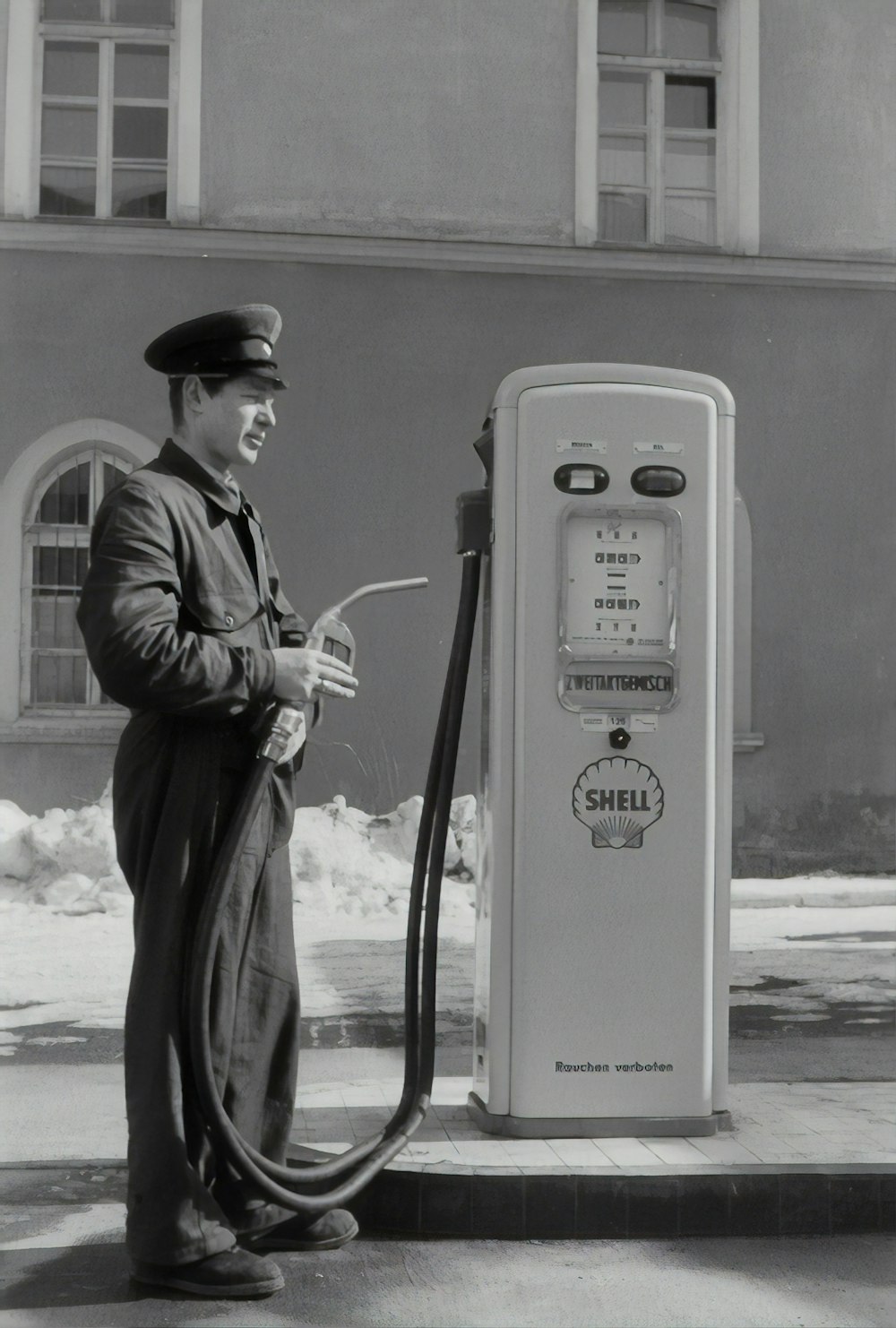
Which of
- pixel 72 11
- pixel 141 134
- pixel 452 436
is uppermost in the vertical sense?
pixel 72 11

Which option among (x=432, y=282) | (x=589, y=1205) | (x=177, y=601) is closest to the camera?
(x=177, y=601)

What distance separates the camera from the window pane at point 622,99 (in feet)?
21.8

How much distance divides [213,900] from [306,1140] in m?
1.08

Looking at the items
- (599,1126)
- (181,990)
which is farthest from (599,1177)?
(181,990)

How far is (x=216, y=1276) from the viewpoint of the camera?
2.69 m

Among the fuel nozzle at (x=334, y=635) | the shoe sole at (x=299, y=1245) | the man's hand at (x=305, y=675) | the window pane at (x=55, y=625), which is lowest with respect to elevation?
the shoe sole at (x=299, y=1245)

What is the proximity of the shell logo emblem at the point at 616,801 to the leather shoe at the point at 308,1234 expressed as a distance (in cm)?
108

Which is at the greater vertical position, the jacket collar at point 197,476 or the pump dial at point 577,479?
the pump dial at point 577,479

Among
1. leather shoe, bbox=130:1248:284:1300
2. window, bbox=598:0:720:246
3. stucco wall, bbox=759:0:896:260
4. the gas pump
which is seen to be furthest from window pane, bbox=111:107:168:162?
leather shoe, bbox=130:1248:284:1300

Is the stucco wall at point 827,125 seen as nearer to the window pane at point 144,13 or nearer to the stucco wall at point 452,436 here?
the stucco wall at point 452,436

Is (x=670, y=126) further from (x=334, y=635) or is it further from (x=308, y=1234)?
(x=308, y=1234)

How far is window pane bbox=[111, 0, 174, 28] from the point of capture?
20.9 ft

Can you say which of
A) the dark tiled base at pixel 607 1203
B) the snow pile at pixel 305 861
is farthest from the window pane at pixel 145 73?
the dark tiled base at pixel 607 1203

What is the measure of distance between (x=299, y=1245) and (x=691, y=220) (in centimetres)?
551
